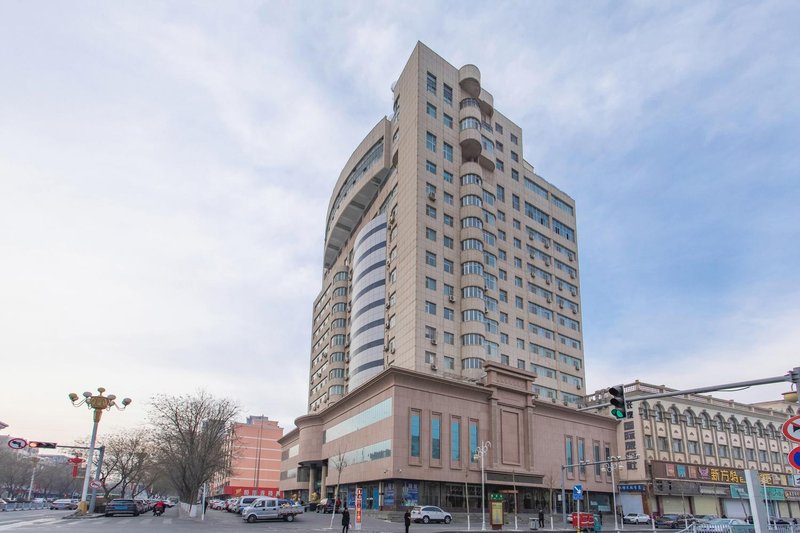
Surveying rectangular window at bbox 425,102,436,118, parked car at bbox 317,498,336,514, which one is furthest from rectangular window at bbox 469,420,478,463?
rectangular window at bbox 425,102,436,118

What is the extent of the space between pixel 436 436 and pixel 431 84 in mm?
46645

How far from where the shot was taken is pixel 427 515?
49000 mm

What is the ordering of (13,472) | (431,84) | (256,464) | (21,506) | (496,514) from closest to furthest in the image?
1. (496,514)
2. (21,506)
3. (431,84)
4. (13,472)
5. (256,464)

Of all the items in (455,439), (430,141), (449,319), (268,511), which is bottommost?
(268,511)

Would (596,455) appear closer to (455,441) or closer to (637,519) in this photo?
(637,519)

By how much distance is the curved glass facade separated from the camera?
76125 millimetres

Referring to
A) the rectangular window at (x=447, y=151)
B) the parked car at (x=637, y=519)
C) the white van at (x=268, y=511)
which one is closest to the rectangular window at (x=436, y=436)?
the white van at (x=268, y=511)

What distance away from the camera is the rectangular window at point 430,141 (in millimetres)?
75375

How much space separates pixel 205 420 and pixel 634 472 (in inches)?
2158

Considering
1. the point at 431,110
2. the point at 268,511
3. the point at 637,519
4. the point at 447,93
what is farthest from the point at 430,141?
the point at 637,519

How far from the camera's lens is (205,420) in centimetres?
6506

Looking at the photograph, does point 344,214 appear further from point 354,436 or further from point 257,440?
point 257,440

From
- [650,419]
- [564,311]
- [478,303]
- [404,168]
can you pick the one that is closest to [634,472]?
[650,419]

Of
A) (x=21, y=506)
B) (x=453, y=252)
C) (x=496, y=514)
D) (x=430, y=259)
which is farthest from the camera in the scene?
(x=21, y=506)
